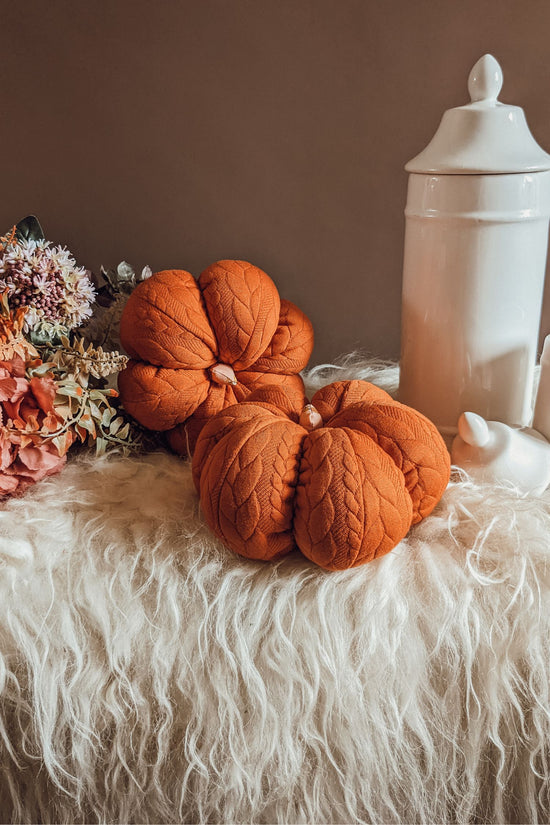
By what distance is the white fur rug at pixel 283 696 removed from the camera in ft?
1.69

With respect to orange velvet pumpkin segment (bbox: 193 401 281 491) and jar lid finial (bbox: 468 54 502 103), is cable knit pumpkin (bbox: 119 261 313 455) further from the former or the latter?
jar lid finial (bbox: 468 54 502 103)

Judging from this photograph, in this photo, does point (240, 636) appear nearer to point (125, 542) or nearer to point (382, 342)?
point (125, 542)

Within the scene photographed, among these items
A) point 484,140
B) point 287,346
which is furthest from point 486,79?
point 287,346

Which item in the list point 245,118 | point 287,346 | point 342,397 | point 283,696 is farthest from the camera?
point 245,118

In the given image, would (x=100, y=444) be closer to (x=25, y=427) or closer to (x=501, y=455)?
(x=25, y=427)

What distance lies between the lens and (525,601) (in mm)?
538

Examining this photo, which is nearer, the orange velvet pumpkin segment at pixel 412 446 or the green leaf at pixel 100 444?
the orange velvet pumpkin segment at pixel 412 446

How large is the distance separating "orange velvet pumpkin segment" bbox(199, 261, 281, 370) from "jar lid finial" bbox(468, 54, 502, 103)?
10.9 inches

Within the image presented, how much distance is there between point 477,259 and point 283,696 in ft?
1.46

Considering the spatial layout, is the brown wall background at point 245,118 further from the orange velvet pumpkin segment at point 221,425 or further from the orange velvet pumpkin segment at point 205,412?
the orange velvet pumpkin segment at point 221,425

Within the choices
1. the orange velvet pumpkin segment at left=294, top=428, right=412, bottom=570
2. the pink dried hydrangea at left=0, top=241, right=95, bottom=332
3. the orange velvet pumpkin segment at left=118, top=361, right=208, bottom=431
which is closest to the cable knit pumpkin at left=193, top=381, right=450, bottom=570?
the orange velvet pumpkin segment at left=294, top=428, right=412, bottom=570

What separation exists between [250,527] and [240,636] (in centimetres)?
8

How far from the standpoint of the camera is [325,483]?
0.53 m

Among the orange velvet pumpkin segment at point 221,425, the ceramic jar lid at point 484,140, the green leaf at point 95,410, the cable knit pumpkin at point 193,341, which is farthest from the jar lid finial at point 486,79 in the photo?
the green leaf at point 95,410
